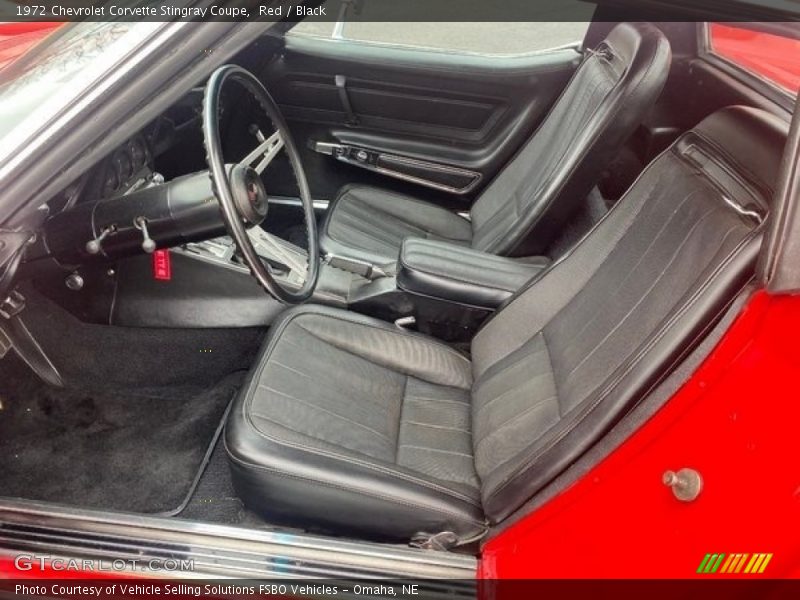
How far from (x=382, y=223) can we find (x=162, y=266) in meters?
0.83

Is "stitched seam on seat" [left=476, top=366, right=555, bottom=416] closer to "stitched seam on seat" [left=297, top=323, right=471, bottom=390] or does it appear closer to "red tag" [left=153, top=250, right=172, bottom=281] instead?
"stitched seam on seat" [left=297, top=323, right=471, bottom=390]

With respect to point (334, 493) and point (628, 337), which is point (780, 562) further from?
point (334, 493)

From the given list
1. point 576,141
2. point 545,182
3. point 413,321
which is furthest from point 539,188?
point 413,321

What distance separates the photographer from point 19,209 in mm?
1083

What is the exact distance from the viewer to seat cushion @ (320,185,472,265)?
2.32m

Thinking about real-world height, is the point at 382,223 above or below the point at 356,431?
below

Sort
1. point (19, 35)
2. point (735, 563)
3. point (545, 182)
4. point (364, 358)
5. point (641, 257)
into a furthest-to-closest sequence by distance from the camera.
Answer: point (19, 35) < point (545, 182) < point (364, 358) < point (641, 257) < point (735, 563)

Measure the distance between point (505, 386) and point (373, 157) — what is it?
1.31 metres

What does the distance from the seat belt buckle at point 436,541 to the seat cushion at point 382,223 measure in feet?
3.36

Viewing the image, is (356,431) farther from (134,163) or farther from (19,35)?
(19,35)

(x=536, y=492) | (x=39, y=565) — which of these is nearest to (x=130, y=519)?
(x=39, y=565)

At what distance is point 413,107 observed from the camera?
2580 mm

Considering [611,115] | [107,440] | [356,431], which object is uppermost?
[611,115]

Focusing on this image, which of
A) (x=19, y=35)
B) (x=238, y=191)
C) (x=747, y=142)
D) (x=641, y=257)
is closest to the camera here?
(x=747, y=142)
